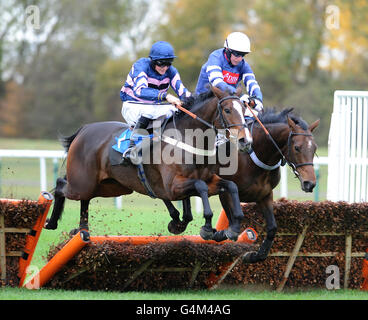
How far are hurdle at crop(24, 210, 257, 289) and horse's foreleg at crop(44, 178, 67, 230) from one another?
1.20m

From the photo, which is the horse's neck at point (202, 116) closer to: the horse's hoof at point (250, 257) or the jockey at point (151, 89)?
the jockey at point (151, 89)

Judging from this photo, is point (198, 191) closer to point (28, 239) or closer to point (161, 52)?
point (161, 52)

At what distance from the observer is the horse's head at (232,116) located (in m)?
5.05

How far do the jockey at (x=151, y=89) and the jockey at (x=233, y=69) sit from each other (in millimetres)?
329

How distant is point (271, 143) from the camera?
5961 mm

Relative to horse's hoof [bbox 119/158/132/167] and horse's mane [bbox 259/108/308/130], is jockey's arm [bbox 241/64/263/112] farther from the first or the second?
horse's hoof [bbox 119/158/132/167]

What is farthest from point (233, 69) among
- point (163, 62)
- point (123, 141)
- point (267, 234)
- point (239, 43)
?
point (267, 234)

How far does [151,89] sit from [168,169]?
82cm

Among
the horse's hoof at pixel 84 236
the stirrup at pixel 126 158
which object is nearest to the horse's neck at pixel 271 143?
the stirrup at pixel 126 158

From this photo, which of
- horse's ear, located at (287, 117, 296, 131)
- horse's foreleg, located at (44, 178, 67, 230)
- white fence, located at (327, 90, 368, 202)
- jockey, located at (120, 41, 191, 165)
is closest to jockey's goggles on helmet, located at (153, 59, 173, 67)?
jockey, located at (120, 41, 191, 165)

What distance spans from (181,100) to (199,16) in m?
22.2

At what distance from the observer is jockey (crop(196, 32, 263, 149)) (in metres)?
6.04

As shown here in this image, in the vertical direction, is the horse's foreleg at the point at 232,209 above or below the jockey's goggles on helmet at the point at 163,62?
below
